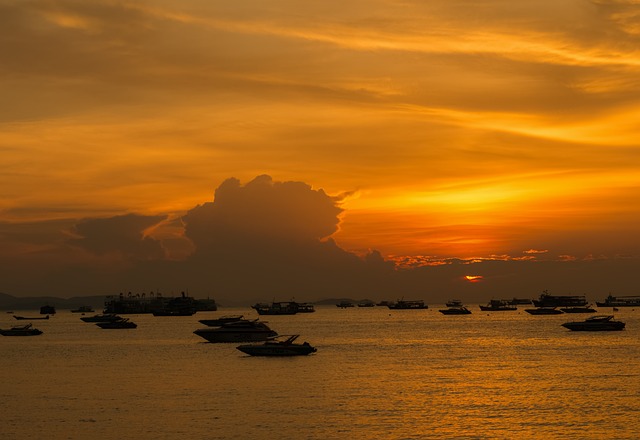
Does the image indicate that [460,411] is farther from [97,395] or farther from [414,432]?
[97,395]

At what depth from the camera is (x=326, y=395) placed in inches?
3295

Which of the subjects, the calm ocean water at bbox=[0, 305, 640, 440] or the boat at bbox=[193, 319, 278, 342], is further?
the boat at bbox=[193, 319, 278, 342]

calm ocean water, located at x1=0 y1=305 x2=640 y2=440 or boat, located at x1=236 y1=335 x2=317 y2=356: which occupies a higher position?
boat, located at x1=236 y1=335 x2=317 y2=356

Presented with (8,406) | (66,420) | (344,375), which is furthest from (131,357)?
(66,420)

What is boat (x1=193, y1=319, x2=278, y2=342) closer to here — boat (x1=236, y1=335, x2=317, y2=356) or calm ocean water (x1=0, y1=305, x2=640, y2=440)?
calm ocean water (x1=0, y1=305, x2=640, y2=440)

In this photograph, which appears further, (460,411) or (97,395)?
(97,395)

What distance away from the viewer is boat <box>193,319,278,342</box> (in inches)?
6176

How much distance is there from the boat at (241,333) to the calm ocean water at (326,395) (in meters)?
13.6

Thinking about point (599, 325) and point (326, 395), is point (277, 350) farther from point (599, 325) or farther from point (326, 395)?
point (599, 325)

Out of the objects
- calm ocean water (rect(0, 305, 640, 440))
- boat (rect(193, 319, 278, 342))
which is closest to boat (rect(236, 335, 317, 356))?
calm ocean water (rect(0, 305, 640, 440))

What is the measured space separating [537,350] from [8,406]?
95.8 m

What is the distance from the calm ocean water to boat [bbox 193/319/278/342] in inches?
536

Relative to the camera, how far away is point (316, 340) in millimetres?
182500

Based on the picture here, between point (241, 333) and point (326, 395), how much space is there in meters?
76.4
